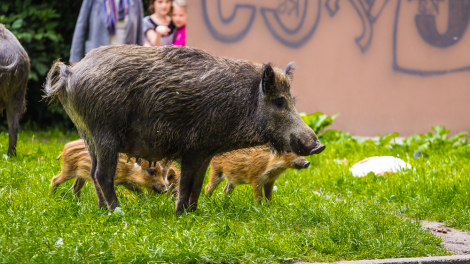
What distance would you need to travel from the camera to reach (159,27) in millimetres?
9812

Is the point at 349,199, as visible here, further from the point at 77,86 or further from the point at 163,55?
the point at 77,86

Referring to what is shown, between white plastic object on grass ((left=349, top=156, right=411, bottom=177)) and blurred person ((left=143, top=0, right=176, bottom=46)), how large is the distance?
4.12 meters

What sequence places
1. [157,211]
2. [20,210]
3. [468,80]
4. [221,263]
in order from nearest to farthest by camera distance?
[221,263] → [20,210] → [157,211] → [468,80]

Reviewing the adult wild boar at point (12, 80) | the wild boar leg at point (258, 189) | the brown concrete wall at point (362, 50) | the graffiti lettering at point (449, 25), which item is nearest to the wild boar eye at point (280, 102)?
the wild boar leg at point (258, 189)

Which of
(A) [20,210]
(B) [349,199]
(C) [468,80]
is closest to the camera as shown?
(A) [20,210]

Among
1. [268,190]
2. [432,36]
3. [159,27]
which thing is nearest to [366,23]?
[432,36]

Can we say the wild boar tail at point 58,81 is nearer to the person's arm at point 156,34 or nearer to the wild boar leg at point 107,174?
the wild boar leg at point 107,174

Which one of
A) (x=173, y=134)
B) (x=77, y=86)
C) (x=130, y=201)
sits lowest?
(x=130, y=201)

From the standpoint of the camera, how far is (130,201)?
17.4 ft

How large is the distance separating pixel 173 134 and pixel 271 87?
3.03 ft

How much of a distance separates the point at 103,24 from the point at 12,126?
6.11 feet

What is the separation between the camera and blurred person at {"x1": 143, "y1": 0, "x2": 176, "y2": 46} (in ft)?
31.8

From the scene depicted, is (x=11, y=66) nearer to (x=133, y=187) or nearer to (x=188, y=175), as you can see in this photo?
(x=133, y=187)

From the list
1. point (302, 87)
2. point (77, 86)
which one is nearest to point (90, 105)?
point (77, 86)
